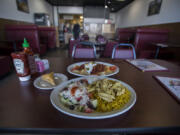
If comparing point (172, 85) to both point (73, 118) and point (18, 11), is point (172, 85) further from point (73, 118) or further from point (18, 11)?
point (18, 11)

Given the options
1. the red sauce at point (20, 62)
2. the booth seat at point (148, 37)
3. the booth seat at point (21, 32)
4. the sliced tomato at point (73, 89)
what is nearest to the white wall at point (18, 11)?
the booth seat at point (21, 32)

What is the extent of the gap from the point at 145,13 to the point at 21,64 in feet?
20.5

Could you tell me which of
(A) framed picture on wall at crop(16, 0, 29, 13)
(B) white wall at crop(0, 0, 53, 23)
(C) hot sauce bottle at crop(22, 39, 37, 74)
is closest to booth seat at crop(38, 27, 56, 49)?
(B) white wall at crop(0, 0, 53, 23)

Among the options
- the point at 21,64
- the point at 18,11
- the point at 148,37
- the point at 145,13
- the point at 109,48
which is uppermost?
the point at 145,13

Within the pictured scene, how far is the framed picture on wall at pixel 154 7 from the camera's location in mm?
4117

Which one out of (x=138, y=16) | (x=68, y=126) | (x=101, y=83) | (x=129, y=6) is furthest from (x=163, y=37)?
(x=129, y=6)

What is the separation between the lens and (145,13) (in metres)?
5.14

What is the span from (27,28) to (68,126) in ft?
12.9

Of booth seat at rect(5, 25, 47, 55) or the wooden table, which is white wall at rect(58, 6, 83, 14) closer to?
booth seat at rect(5, 25, 47, 55)

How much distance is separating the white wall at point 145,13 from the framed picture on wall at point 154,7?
6.7 inches

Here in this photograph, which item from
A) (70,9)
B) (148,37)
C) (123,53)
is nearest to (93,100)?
(123,53)

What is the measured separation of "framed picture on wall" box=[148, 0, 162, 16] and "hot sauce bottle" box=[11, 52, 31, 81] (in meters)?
5.30

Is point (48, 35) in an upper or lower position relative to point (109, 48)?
upper

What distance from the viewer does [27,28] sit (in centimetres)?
336
